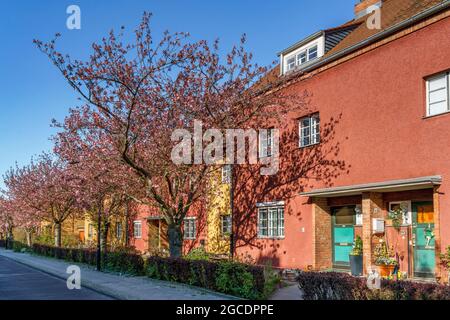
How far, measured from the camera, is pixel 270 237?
20000 millimetres

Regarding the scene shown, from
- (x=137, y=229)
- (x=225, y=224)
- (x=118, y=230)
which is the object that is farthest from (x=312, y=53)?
(x=118, y=230)

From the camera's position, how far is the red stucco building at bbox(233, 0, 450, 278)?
1381 cm

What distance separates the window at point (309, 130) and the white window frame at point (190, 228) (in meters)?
9.55

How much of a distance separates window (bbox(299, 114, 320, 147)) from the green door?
15.6ft

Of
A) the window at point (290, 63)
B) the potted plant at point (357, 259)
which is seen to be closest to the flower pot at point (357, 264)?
the potted plant at point (357, 259)

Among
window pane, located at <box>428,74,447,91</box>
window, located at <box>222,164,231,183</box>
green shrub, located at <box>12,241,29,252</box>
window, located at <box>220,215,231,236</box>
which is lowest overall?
green shrub, located at <box>12,241,29,252</box>

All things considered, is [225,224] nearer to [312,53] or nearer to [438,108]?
[312,53]

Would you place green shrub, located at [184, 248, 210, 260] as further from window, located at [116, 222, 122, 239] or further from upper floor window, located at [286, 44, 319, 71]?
window, located at [116, 222, 122, 239]

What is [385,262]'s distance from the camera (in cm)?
1440

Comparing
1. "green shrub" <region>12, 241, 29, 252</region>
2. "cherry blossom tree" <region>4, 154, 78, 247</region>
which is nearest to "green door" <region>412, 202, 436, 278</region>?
"cherry blossom tree" <region>4, 154, 78, 247</region>

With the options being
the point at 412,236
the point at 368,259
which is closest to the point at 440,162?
the point at 412,236

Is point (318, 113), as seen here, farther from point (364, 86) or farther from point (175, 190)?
point (175, 190)

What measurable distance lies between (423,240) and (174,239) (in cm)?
771

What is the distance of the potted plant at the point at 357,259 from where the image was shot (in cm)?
1559
